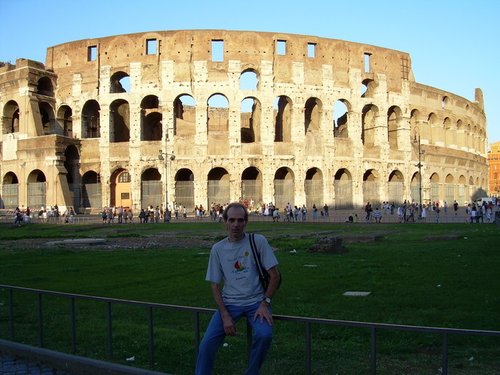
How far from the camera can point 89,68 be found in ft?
125

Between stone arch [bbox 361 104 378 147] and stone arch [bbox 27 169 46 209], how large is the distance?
24291 mm

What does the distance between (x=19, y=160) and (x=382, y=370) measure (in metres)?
37.9

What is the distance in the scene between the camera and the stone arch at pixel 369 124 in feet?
136

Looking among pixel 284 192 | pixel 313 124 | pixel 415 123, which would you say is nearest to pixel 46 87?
pixel 284 192

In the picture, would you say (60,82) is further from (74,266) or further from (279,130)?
(74,266)

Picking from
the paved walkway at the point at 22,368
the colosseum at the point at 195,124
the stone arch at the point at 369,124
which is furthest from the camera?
the stone arch at the point at 369,124

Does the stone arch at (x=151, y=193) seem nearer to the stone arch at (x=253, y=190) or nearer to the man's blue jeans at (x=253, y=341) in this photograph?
the stone arch at (x=253, y=190)

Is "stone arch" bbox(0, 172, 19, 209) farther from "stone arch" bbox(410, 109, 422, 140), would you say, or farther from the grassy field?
"stone arch" bbox(410, 109, 422, 140)

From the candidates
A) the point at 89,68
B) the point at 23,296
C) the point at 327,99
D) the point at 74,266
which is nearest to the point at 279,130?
the point at 327,99

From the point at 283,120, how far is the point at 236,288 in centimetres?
3668

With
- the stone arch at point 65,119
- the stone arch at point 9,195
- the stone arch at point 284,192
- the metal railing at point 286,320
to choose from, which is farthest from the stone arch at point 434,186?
the metal railing at point 286,320

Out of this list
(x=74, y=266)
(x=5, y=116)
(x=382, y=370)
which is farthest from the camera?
(x=5, y=116)

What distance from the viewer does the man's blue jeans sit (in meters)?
3.68

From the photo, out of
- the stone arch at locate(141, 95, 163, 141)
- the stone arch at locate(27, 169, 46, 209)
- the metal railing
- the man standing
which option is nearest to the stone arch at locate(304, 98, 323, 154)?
the stone arch at locate(141, 95, 163, 141)
